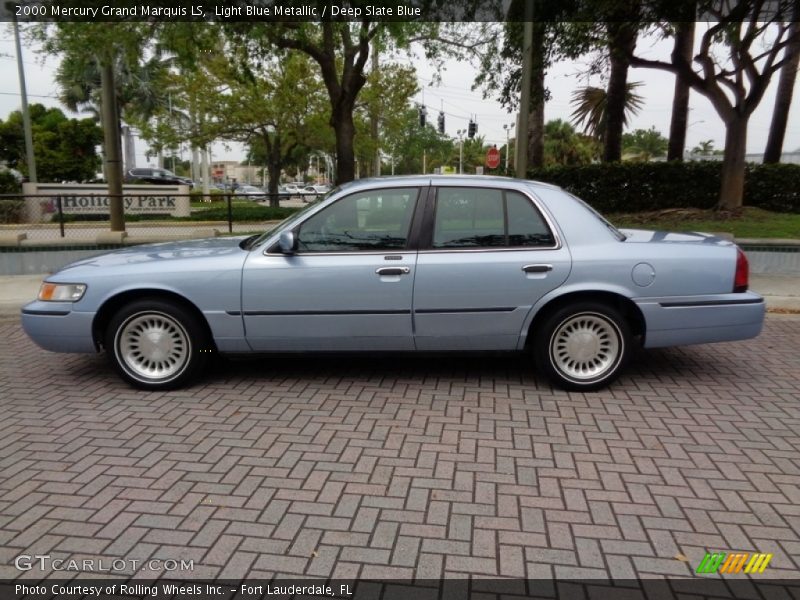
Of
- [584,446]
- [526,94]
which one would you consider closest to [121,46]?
[526,94]

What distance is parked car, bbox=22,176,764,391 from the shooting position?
4.61 metres

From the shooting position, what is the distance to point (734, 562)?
8.66 feet

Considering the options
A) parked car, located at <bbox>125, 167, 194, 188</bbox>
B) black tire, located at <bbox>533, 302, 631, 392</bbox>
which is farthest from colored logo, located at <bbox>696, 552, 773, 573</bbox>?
parked car, located at <bbox>125, 167, 194, 188</bbox>

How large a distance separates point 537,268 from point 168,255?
2.93 m

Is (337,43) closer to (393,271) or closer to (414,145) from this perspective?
(393,271)

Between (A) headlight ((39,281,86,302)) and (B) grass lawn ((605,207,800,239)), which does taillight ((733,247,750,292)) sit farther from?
(B) grass lawn ((605,207,800,239))

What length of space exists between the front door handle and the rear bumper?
1.77 m

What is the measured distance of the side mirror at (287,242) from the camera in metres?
4.54

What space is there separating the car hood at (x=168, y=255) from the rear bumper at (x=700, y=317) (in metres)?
3.19

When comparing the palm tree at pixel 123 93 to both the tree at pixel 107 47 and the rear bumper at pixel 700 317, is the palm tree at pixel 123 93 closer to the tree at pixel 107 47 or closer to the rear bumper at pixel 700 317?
the tree at pixel 107 47

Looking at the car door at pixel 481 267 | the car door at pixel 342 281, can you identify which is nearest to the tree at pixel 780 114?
the car door at pixel 481 267

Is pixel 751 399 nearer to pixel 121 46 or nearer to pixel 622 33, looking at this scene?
pixel 622 33

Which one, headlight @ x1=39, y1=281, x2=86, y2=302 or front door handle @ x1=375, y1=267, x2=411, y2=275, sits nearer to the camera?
front door handle @ x1=375, y1=267, x2=411, y2=275

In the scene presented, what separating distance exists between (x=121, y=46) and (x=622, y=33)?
338 inches
